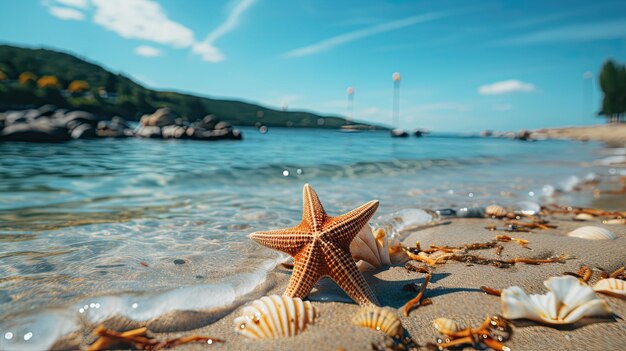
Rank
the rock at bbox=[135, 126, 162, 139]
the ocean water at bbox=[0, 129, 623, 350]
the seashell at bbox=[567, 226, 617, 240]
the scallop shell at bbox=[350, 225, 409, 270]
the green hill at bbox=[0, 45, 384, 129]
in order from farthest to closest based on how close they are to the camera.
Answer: the green hill at bbox=[0, 45, 384, 129]
the rock at bbox=[135, 126, 162, 139]
the seashell at bbox=[567, 226, 617, 240]
the scallop shell at bbox=[350, 225, 409, 270]
the ocean water at bbox=[0, 129, 623, 350]

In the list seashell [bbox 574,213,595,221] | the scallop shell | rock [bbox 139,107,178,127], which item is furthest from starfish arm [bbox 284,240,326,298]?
rock [bbox 139,107,178,127]

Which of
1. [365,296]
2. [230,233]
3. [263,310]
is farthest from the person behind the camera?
[230,233]

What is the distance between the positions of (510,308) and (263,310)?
1520 millimetres

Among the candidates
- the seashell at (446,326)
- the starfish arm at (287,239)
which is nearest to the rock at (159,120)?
the starfish arm at (287,239)

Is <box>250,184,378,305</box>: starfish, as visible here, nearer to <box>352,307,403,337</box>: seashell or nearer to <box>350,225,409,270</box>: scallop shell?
<box>352,307,403,337</box>: seashell

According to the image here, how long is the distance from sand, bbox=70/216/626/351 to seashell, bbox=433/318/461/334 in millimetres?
53

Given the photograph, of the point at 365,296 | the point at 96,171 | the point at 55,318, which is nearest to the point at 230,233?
the point at 55,318

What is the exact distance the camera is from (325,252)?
228cm

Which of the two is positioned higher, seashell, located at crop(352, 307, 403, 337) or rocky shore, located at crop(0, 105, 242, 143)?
rocky shore, located at crop(0, 105, 242, 143)

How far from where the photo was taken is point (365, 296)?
2.27m

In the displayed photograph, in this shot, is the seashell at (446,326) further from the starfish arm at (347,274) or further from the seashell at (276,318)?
the seashell at (276,318)

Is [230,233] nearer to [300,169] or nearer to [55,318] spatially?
[55,318]

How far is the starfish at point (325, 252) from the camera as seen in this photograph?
2.28 metres

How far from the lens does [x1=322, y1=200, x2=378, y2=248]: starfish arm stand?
2.32m
